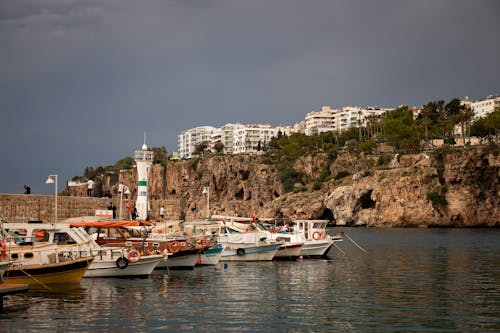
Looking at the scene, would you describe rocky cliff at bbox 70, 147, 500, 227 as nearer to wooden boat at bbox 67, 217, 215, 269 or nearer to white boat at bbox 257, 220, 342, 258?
white boat at bbox 257, 220, 342, 258

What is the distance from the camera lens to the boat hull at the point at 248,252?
41219 mm

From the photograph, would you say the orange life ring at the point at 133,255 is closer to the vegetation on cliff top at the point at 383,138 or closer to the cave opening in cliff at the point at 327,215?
the vegetation on cliff top at the point at 383,138

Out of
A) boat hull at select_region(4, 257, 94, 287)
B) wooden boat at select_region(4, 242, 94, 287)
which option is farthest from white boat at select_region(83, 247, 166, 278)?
boat hull at select_region(4, 257, 94, 287)

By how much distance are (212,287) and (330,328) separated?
395 inches

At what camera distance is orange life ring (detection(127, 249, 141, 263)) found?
30.0m

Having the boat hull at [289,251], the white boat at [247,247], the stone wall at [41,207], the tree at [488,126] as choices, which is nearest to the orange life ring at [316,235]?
the boat hull at [289,251]

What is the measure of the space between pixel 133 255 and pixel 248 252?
12.5 m

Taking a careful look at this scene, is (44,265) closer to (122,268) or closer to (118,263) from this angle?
(118,263)

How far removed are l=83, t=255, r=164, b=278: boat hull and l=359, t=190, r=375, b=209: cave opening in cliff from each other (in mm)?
91475

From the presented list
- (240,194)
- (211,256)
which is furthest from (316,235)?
(240,194)

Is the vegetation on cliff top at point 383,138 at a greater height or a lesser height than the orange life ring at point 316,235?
greater

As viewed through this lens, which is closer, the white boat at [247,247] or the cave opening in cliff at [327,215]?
the white boat at [247,247]

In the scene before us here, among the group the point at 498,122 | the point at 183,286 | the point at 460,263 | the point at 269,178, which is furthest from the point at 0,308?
the point at 269,178

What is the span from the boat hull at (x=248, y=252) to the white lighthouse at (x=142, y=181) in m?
10.3
